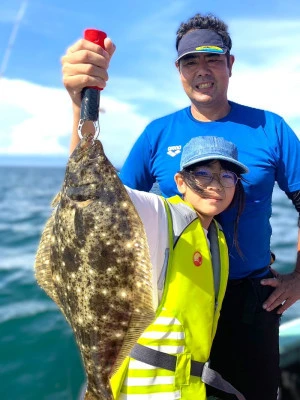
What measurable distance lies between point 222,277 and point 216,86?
1378 millimetres

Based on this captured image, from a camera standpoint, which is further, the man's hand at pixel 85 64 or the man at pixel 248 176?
the man at pixel 248 176

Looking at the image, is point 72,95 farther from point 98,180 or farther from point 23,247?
point 23,247

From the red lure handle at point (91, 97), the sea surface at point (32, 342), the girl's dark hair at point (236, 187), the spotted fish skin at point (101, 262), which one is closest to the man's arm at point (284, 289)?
the girl's dark hair at point (236, 187)

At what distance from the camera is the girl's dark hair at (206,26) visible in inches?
127

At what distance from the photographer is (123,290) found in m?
1.98

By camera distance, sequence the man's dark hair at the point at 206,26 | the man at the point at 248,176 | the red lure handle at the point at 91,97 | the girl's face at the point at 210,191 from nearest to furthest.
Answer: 1. the red lure handle at the point at 91,97
2. the girl's face at the point at 210,191
3. the man at the point at 248,176
4. the man's dark hair at the point at 206,26

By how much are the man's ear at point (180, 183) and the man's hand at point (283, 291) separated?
3.16 ft

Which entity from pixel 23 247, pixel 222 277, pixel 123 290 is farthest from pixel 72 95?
pixel 23 247

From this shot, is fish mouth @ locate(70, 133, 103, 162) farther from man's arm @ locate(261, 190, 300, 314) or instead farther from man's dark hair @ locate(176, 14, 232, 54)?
man's arm @ locate(261, 190, 300, 314)

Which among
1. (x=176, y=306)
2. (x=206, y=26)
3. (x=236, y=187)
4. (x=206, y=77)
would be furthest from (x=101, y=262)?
(x=206, y=26)

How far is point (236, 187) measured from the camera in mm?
2979

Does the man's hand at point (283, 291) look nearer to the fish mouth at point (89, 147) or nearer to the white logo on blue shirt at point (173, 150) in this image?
the white logo on blue shirt at point (173, 150)

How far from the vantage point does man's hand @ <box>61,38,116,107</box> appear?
1.96 m

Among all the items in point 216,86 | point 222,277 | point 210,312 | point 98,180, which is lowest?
point 210,312
